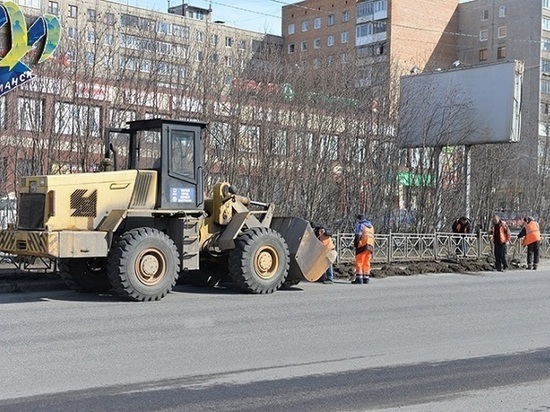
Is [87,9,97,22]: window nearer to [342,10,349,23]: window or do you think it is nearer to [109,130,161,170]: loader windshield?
[109,130,161,170]: loader windshield

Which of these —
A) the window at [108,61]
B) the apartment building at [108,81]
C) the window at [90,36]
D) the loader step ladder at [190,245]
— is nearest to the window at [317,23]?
the apartment building at [108,81]

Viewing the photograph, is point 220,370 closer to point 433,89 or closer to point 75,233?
point 75,233

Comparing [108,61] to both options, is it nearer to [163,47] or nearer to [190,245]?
[163,47]

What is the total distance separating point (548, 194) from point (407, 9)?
164 feet

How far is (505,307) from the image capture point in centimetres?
1455

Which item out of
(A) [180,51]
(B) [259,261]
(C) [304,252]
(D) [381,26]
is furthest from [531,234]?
(D) [381,26]

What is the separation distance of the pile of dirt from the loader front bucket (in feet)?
10.1

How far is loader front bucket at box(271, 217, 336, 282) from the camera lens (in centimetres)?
1653

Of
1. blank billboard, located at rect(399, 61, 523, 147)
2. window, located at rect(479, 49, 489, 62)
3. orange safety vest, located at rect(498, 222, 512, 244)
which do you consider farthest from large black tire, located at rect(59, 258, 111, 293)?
window, located at rect(479, 49, 489, 62)

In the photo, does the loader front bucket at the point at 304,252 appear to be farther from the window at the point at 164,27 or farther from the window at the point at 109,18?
the window at the point at 164,27

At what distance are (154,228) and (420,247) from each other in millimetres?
11345

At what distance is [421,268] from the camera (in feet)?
72.2

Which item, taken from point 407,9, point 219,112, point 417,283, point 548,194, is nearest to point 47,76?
point 219,112

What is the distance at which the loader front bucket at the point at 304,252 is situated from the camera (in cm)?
1653
